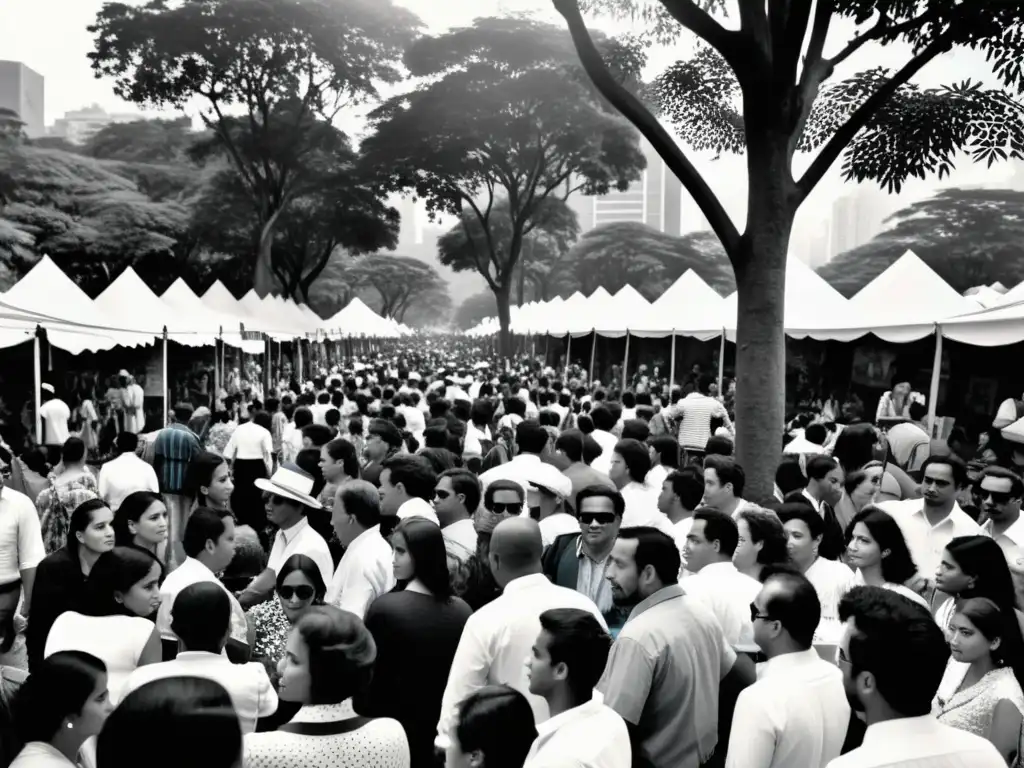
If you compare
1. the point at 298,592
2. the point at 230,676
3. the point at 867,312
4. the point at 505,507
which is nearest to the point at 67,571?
the point at 298,592

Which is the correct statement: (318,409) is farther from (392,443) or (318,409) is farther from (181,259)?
(181,259)

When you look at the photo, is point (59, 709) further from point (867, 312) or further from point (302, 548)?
point (867, 312)


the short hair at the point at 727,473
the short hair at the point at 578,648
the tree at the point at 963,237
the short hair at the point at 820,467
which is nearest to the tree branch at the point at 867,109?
the short hair at the point at 820,467

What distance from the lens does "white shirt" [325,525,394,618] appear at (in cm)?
495

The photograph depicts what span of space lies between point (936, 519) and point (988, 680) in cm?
249

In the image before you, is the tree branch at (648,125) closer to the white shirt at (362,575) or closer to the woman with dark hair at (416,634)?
the white shirt at (362,575)

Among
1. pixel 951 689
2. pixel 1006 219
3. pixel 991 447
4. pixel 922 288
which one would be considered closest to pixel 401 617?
pixel 951 689

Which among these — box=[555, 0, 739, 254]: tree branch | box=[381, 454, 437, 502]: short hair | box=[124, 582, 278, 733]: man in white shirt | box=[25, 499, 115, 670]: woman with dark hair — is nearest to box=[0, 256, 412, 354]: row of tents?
box=[25, 499, 115, 670]: woman with dark hair

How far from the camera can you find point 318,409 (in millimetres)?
12492

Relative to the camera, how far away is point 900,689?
2689mm

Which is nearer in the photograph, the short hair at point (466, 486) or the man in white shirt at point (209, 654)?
the man in white shirt at point (209, 654)

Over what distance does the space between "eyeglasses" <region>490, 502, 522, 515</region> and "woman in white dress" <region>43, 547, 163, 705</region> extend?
1684 mm

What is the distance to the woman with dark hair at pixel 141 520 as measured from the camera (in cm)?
559

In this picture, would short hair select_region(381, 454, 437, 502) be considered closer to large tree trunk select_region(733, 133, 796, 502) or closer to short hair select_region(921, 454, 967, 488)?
short hair select_region(921, 454, 967, 488)
